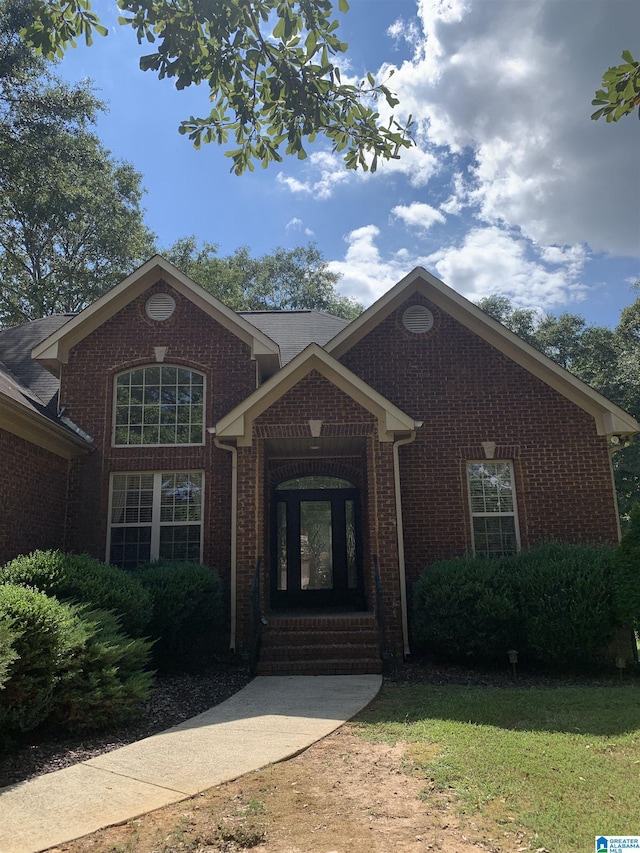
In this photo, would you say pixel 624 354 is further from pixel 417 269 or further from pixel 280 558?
Answer: pixel 280 558

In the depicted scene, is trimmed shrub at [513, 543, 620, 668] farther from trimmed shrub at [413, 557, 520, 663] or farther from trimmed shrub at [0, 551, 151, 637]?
trimmed shrub at [0, 551, 151, 637]

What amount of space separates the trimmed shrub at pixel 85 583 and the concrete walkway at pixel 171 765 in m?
1.64

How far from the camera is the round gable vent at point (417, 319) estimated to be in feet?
40.0

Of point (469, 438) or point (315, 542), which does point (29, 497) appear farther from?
point (469, 438)

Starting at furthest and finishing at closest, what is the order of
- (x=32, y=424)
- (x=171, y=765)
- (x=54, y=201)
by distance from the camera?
1. (x=54, y=201)
2. (x=32, y=424)
3. (x=171, y=765)

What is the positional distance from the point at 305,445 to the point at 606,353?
835 inches

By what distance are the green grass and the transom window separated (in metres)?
6.18

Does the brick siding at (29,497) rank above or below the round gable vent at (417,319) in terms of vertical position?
below

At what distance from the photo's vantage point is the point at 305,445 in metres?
11.1

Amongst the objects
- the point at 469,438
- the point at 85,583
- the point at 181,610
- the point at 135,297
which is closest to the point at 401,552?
the point at 469,438

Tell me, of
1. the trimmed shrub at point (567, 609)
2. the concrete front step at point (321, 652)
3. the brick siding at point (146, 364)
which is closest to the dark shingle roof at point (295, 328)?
the brick siding at point (146, 364)

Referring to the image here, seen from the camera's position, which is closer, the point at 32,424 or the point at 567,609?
the point at 567,609

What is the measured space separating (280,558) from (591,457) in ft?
20.5

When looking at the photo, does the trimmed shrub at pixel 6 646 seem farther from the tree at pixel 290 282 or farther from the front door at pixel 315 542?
the tree at pixel 290 282
